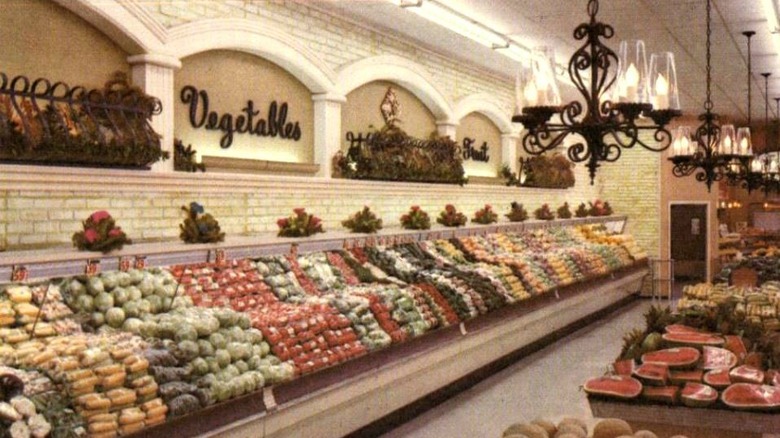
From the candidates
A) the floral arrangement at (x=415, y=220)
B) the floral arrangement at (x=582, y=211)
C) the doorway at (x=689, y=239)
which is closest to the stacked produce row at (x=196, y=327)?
the floral arrangement at (x=415, y=220)

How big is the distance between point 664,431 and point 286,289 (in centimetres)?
293

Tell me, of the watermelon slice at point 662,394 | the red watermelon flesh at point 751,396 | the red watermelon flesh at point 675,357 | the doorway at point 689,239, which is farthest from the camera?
A: the doorway at point 689,239

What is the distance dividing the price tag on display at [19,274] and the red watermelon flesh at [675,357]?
3.26 metres

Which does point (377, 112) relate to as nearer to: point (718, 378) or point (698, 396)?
point (718, 378)

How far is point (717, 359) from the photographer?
470 cm

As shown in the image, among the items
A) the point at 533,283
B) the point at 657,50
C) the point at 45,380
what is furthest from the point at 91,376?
the point at 657,50

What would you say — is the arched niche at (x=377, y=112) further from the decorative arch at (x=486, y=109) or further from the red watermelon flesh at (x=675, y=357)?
the red watermelon flesh at (x=675, y=357)

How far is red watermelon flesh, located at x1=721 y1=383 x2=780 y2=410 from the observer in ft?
12.4

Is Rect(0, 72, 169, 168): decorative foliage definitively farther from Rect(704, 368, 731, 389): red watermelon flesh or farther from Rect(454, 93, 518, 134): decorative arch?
A: Rect(454, 93, 518, 134): decorative arch

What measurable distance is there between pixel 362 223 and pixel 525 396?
7.10ft

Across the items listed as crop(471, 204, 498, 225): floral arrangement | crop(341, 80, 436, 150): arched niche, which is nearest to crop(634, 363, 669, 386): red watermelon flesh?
crop(341, 80, 436, 150): arched niche

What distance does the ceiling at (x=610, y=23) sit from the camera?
7809 millimetres

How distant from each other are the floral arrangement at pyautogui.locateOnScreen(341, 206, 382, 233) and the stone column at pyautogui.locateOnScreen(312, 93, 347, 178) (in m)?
0.53

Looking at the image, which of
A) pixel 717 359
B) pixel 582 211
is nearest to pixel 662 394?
pixel 717 359
